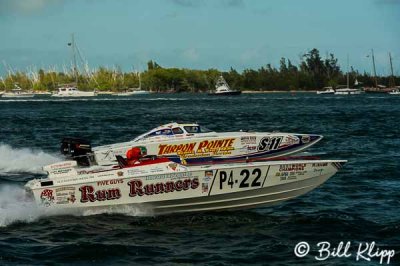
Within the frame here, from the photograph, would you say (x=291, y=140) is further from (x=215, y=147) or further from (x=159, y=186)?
(x=159, y=186)

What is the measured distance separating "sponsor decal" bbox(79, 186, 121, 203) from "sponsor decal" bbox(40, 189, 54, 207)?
0.63 m

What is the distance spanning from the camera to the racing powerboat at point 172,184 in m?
14.6

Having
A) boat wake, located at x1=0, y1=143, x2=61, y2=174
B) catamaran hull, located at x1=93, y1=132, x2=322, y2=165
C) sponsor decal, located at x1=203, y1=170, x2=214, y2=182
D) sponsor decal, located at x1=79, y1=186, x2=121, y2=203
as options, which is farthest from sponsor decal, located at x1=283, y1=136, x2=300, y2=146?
sponsor decal, located at x1=79, y1=186, x2=121, y2=203

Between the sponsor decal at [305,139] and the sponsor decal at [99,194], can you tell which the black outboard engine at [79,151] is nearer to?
the sponsor decal at [99,194]

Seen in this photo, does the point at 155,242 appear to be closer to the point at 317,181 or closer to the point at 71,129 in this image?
the point at 317,181

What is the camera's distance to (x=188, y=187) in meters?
14.8

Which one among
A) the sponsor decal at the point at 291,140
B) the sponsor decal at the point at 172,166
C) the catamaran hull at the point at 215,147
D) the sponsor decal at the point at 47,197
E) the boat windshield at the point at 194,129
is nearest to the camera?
the sponsor decal at the point at 47,197

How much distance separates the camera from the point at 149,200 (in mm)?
14750

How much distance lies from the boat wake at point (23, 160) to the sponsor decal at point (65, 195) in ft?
29.6

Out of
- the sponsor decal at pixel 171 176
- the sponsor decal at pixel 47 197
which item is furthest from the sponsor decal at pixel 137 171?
the sponsor decal at pixel 47 197

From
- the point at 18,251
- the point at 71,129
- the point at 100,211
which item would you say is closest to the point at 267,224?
the point at 100,211

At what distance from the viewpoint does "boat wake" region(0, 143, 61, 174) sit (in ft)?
78.8

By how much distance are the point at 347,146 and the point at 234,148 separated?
33.1 ft

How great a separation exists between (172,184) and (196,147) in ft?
25.9
